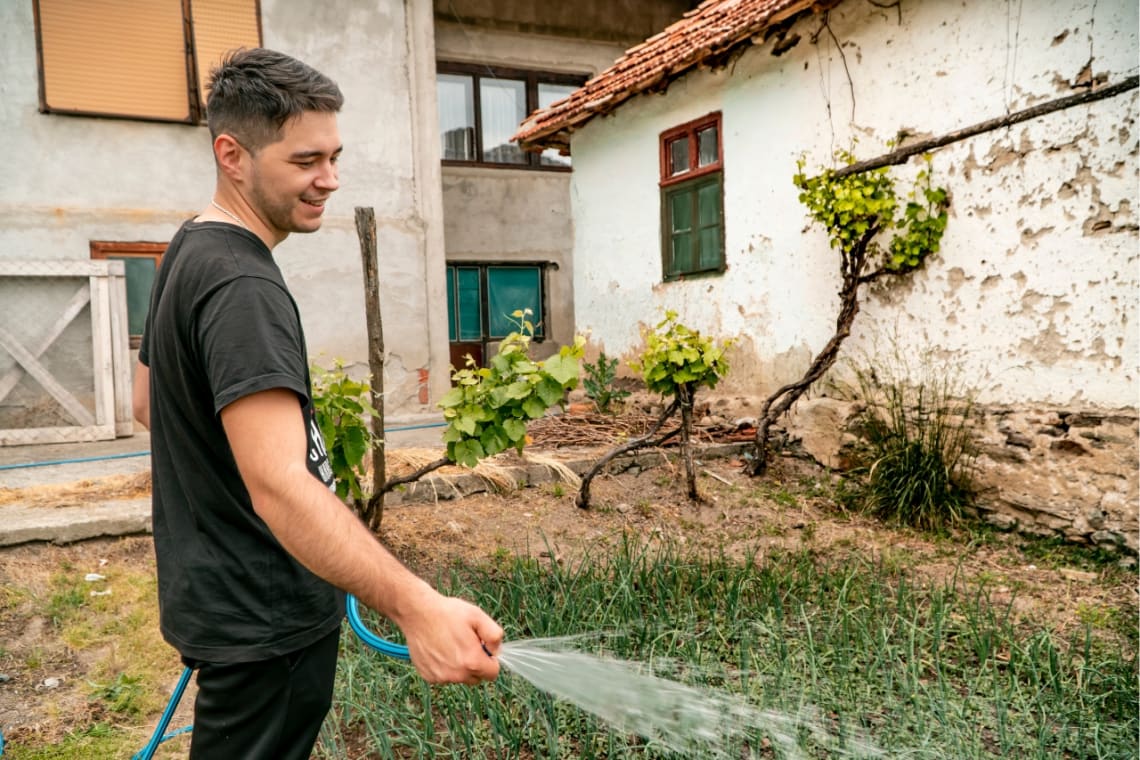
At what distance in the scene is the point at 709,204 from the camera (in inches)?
322

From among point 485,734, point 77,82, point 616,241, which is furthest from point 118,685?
point 77,82

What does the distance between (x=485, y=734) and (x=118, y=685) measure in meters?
1.77

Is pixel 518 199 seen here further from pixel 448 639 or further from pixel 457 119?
pixel 448 639

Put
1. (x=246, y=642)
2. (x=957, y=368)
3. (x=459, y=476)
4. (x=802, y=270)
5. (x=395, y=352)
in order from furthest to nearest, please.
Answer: (x=395, y=352) → (x=802, y=270) → (x=459, y=476) → (x=957, y=368) → (x=246, y=642)

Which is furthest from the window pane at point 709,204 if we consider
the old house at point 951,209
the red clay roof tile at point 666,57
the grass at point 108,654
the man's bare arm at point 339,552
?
the man's bare arm at point 339,552

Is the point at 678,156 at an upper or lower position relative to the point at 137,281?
upper

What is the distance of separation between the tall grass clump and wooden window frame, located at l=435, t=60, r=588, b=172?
25.4 feet

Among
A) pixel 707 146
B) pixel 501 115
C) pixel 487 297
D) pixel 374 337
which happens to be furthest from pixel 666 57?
pixel 487 297

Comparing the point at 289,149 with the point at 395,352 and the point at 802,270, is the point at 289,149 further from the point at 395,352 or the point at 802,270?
the point at 395,352

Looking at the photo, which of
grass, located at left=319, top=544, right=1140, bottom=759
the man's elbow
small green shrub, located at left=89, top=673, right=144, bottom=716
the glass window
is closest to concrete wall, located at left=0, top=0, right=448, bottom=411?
the glass window

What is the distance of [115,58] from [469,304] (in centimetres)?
563

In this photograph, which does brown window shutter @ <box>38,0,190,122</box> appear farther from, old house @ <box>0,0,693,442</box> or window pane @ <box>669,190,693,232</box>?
window pane @ <box>669,190,693,232</box>

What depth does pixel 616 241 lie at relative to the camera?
9.52m

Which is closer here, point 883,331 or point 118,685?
→ point 118,685
